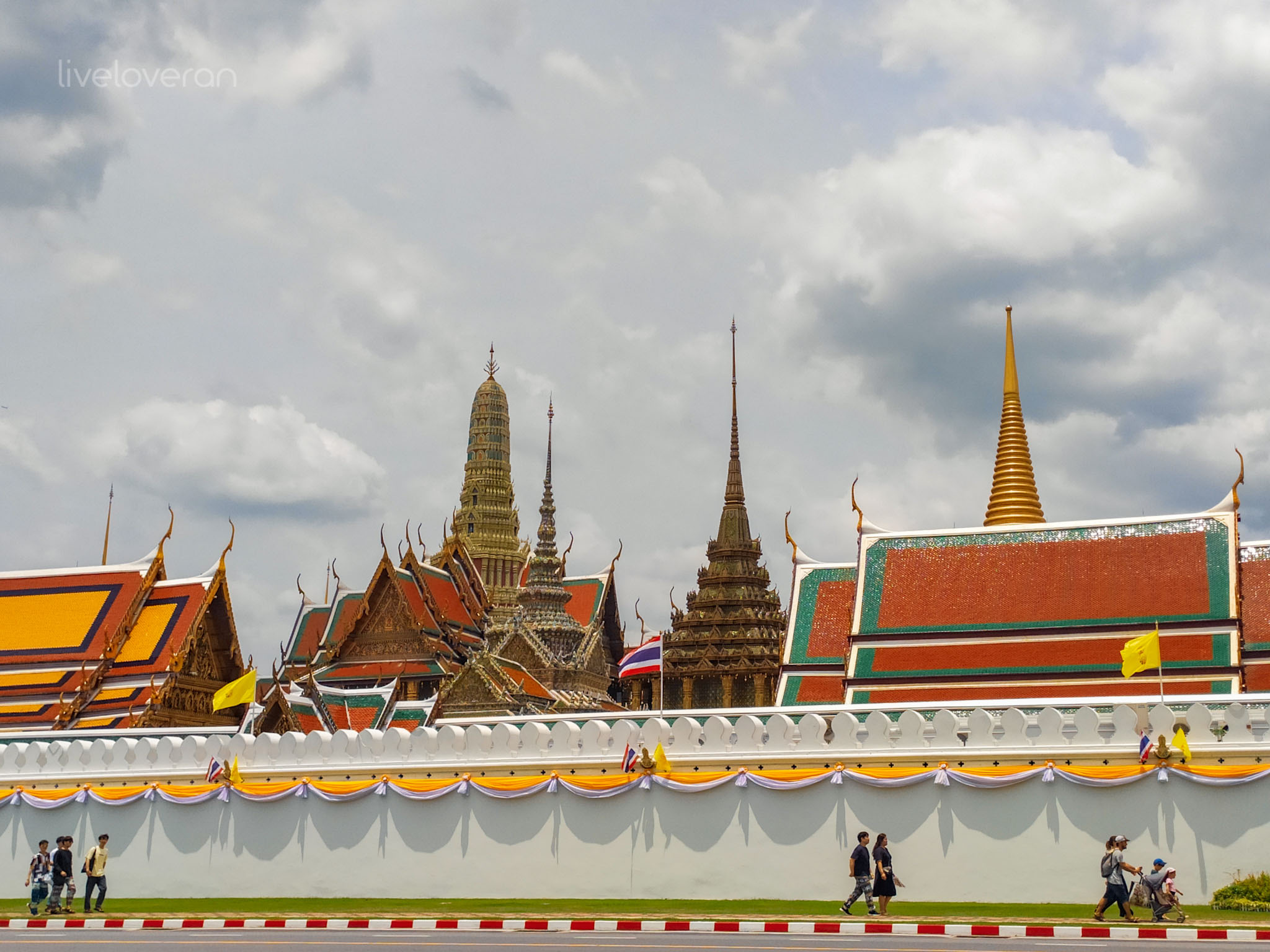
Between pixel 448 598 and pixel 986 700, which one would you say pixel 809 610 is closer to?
pixel 986 700

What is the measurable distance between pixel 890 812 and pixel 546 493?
3555 centimetres

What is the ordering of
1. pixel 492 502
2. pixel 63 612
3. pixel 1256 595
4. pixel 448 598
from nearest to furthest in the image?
1. pixel 1256 595
2. pixel 63 612
3. pixel 448 598
4. pixel 492 502

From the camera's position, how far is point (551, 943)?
14.2 metres

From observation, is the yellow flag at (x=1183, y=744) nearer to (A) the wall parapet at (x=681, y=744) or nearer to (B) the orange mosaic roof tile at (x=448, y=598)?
(A) the wall parapet at (x=681, y=744)

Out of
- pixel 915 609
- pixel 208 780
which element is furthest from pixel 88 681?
pixel 915 609

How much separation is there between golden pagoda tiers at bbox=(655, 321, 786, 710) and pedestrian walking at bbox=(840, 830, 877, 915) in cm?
2779

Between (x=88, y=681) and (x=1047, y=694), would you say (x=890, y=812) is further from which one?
(x=88, y=681)

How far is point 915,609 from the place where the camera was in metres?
28.6

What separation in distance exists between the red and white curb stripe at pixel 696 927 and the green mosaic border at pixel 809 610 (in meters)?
13.4

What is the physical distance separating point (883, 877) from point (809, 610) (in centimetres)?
1467

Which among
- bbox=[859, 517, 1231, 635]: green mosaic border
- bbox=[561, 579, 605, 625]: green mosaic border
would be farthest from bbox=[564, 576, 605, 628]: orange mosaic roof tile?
bbox=[859, 517, 1231, 635]: green mosaic border

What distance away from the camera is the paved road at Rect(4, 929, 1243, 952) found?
1313 centimetres

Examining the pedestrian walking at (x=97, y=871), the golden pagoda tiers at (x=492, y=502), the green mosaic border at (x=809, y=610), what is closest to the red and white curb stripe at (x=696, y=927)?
the pedestrian walking at (x=97, y=871)

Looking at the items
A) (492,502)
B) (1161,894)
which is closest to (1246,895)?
(1161,894)
